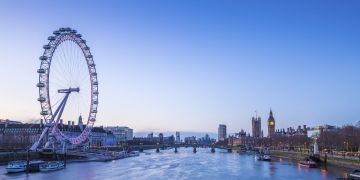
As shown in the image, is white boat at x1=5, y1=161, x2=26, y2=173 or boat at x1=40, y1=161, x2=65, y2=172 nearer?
white boat at x1=5, y1=161, x2=26, y2=173

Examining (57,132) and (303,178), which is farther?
(57,132)

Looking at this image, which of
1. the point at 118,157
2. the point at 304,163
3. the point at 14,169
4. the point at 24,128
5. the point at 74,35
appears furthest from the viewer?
the point at 24,128

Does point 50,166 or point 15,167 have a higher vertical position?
point 15,167

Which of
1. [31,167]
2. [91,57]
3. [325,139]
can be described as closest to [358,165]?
[31,167]

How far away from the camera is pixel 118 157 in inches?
4948

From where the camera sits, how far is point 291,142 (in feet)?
584

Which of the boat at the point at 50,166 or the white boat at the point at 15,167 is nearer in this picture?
the white boat at the point at 15,167

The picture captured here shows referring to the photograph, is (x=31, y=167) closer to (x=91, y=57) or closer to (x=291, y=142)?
(x=91, y=57)

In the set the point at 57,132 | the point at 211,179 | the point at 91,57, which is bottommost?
the point at 211,179

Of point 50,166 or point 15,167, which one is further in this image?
point 50,166

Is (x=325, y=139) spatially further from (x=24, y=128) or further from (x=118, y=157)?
(x=24, y=128)

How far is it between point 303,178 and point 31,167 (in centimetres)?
3549

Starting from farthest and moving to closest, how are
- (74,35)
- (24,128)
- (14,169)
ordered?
(24,128) < (74,35) < (14,169)

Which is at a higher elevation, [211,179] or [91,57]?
[91,57]
